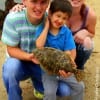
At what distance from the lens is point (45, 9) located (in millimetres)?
3027

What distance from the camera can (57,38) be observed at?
3000 mm

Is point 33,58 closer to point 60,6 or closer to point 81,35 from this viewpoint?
point 60,6

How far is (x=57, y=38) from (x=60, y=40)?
1.2 inches

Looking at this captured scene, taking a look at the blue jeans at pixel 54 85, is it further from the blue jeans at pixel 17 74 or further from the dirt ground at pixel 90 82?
the dirt ground at pixel 90 82

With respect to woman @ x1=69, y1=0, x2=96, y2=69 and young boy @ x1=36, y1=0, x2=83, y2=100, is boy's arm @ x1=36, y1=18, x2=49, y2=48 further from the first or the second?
woman @ x1=69, y1=0, x2=96, y2=69

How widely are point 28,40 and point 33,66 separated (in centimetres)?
24

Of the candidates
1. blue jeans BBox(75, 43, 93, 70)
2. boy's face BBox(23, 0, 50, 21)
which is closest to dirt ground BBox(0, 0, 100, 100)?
blue jeans BBox(75, 43, 93, 70)

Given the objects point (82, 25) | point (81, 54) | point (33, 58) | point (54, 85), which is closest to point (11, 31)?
point (33, 58)

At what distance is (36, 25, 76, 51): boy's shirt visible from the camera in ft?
9.87

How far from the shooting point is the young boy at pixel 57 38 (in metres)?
2.93

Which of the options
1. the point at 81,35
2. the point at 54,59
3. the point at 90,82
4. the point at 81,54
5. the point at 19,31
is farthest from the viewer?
the point at 90,82

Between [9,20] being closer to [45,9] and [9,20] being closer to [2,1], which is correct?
[45,9]

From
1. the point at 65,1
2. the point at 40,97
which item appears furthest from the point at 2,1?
the point at 65,1

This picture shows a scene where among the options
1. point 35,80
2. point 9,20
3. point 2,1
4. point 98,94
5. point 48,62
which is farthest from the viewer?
point 2,1
